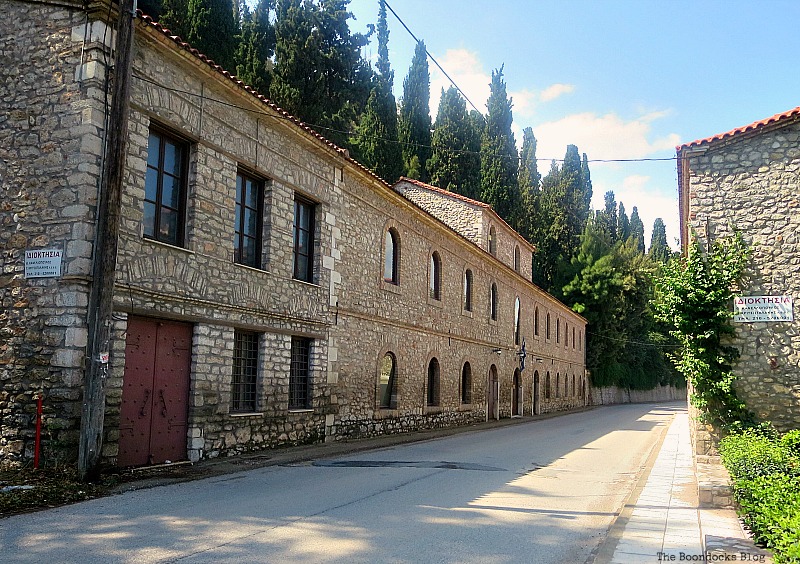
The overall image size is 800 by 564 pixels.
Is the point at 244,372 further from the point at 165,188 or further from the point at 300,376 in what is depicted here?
→ the point at 165,188

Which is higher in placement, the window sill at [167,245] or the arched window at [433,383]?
the window sill at [167,245]

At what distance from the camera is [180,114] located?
1189cm

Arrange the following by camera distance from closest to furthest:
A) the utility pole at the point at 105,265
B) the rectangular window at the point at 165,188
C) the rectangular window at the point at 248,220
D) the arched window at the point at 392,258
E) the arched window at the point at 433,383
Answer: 1. the utility pole at the point at 105,265
2. the rectangular window at the point at 165,188
3. the rectangular window at the point at 248,220
4. the arched window at the point at 392,258
5. the arched window at the point at 433,383

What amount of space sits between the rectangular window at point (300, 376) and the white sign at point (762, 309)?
29.1 feet

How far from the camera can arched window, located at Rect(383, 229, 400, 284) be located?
20.2 m

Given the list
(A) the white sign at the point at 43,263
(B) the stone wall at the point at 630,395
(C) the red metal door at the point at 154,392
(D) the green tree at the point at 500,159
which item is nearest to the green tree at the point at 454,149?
(D) the green tree at the point at 500,159

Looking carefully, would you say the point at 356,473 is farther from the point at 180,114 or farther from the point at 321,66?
the point at 321,66

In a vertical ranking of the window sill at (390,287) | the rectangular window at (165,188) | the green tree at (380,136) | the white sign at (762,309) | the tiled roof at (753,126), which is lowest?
→ the white sign at (762,309)

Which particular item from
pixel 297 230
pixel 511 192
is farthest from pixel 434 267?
pixel 511 192

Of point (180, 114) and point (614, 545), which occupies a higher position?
point (180, 114)

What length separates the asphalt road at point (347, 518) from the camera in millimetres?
6113

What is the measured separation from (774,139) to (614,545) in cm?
891

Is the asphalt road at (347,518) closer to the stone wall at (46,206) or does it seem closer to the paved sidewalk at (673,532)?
the paved sidewalk at (673,532)

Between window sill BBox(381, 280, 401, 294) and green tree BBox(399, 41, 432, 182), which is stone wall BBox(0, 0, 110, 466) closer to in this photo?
window sill BBox(381, 280, 401, 294)
